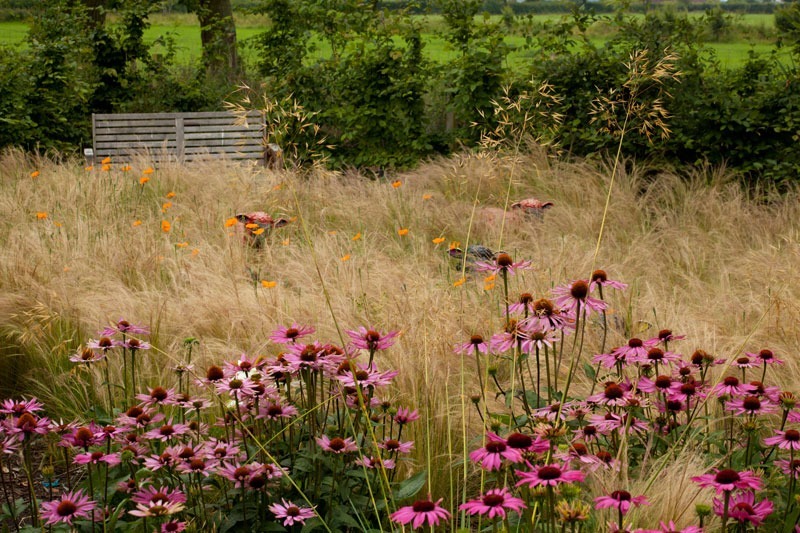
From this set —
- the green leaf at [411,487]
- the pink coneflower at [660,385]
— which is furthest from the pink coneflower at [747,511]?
the green leaf at [411,487]

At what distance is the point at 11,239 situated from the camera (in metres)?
4.91

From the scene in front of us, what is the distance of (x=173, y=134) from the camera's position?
9.90m

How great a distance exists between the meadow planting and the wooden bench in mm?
1242

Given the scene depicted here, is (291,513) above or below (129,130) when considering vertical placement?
below

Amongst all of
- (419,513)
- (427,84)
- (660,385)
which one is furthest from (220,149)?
(419,513)

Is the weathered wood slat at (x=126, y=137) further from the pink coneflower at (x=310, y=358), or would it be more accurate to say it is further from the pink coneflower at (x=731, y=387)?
the pink coneflower at (x=731, y=387)

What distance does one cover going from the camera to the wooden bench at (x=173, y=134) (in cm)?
951

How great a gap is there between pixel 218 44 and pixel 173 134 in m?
2.55

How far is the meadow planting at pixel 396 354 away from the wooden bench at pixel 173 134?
124 centimetres

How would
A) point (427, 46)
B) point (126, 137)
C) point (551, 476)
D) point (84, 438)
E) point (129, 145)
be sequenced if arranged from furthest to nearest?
point (427, 46), point (126, 137), point (129, 145), point (84, 438), point (551, 476)

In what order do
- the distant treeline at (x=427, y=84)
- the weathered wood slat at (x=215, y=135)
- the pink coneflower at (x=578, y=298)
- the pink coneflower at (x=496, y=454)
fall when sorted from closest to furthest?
the pink coneflower at (x=496, y=454) < the pink coneflower at (x=578, y=298) < the distant treeline at (x=427, y=84) < the weathered wood slat at (x=215, y=135)

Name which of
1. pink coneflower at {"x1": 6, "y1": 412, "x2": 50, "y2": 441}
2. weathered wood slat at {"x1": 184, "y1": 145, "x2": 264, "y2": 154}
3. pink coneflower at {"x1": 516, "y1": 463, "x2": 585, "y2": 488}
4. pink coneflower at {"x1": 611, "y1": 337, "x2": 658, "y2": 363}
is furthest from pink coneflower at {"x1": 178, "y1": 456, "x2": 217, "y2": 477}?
weathered wood slat at {"x1": 184, "y1": 145, "x2": 264, "y2": 154}

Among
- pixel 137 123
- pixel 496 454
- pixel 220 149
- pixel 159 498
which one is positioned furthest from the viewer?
pixel 220 149

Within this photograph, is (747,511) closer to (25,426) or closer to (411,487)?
(411,487)
